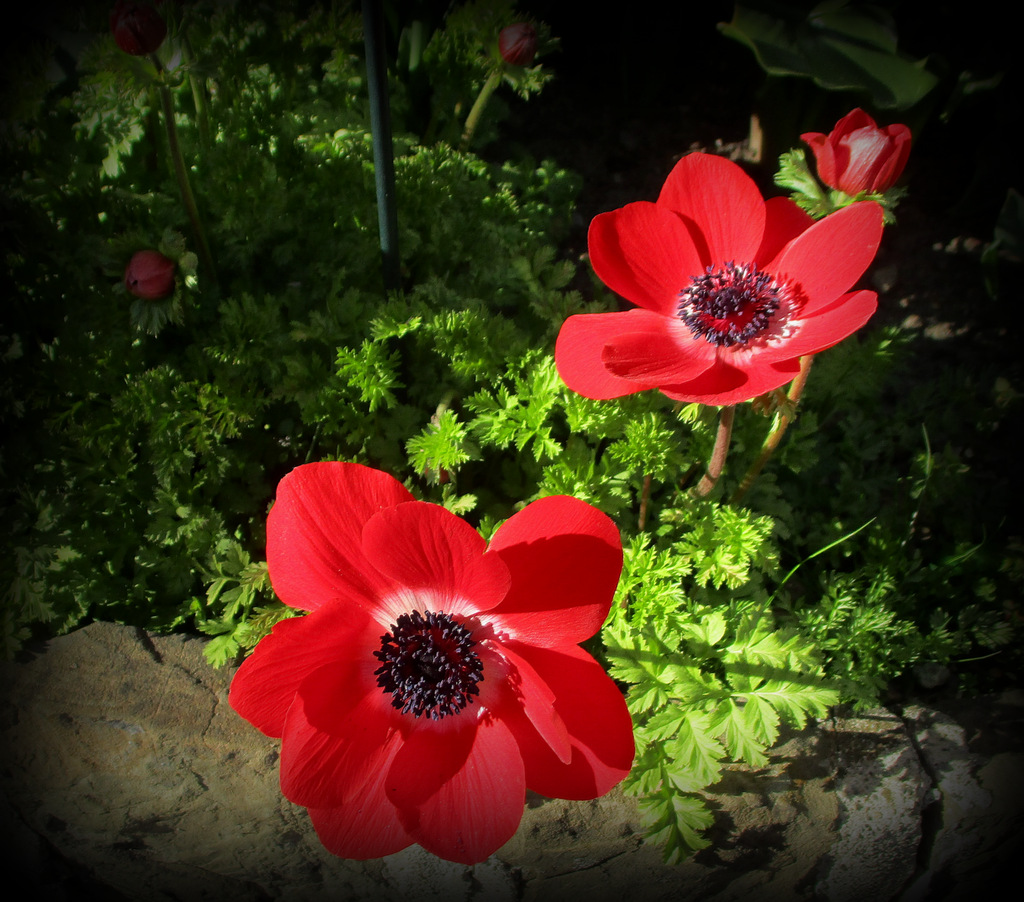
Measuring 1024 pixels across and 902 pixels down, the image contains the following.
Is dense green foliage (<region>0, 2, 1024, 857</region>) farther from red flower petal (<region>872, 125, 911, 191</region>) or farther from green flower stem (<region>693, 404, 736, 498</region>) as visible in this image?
red flower petal (<region>872, 125, 911, 191</region>)

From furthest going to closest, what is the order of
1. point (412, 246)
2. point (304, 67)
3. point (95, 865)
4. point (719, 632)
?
point (304, 67) → point (412, 246) → point (95, 865) → point (719, 632)

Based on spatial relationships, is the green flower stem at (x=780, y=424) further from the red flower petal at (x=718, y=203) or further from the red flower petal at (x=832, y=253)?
the red flower petal at (x=718, y=203)

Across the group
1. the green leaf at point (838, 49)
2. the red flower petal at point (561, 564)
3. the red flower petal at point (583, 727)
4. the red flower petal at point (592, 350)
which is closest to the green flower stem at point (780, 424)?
the red flower petal at point (592, 350)

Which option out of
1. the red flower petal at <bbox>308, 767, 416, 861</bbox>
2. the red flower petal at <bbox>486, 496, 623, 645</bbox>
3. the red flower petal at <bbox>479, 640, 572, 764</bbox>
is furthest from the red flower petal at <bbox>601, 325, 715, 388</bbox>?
the red flower petal at <bbox>308, 767, 416, 861</bbox>

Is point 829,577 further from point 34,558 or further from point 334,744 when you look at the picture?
point 34,558

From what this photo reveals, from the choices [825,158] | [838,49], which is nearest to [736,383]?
[825,158]

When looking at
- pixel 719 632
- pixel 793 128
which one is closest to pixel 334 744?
pixel 719 632
